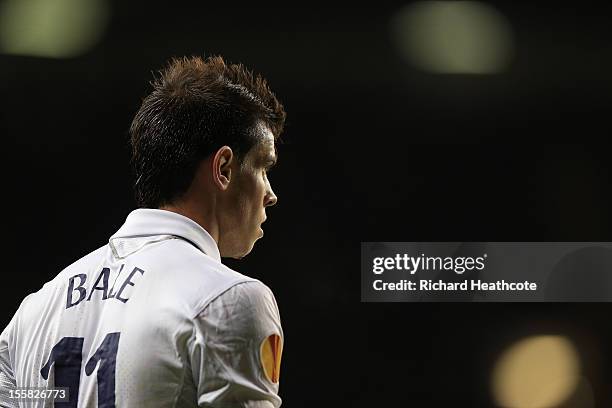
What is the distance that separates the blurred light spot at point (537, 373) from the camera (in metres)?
1.98

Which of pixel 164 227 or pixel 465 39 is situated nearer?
pixel 164 227

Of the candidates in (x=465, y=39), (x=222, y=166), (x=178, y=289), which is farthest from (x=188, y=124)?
(x=465, y=39)

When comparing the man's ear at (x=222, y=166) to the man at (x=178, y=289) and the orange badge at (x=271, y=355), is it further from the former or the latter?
the orange badge at (x=271, y=355)

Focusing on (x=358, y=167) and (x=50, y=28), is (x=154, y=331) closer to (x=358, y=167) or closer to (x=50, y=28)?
(x=358, y=167)

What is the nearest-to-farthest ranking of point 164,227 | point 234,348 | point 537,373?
point 234,348
point 164,227
point 537,373

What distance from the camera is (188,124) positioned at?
0.77m

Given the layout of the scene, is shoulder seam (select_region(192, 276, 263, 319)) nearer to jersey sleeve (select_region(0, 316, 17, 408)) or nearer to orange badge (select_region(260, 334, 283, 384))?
orange badge (select_region(260, 334, 283, 384))

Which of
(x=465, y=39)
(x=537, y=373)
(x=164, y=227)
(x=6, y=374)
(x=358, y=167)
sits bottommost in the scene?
(x=537, y=373)

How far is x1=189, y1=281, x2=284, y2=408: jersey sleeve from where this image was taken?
621 mm

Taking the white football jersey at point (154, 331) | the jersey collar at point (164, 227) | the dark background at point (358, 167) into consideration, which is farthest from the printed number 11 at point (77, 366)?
the dark background at point (358, 167)

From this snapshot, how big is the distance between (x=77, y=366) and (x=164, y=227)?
0.46 ft

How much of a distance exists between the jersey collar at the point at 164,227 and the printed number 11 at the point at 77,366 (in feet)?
0.36

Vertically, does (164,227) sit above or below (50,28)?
below

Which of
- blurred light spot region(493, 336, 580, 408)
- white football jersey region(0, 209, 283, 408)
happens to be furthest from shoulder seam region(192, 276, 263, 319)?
blurred light spot region(493, 336, 580, 408)
